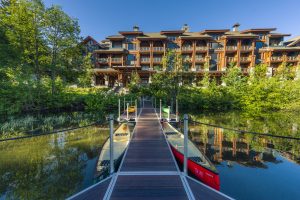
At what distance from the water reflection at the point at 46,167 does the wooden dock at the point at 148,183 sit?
8.14 ft

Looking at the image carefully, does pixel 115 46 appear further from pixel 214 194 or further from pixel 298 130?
pixel 214 194

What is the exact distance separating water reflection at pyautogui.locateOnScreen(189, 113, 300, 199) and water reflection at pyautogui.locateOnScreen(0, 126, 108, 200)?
6382 millimetres

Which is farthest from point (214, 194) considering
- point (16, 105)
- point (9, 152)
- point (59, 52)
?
point (59, 52)

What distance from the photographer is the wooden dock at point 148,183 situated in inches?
150

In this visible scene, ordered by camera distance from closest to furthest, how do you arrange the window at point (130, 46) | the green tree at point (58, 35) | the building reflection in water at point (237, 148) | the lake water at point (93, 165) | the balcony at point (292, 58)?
the lake water at point (93, 165)
the building reflection in water at point (237, 148)
the green tree at point (58, 35)
the balcony at point (292, 58)
the window at point (130, 46)

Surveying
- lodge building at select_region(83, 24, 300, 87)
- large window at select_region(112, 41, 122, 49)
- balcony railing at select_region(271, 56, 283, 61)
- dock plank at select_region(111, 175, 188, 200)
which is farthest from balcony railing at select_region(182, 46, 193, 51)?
dock plank at select_region(111, 175, 188, 200)

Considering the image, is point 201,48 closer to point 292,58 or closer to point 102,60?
point 292,58

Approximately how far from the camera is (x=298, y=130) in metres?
14.2

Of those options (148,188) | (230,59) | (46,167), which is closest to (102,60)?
(230,59)

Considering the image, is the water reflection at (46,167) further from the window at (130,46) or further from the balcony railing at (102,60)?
the window at (130,46)

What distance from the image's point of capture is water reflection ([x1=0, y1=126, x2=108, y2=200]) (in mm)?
5887

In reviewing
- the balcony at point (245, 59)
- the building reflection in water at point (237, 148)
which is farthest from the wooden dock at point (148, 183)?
the balcony at point (245, 59)

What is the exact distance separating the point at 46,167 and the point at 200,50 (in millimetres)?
40827

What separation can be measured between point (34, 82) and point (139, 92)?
15.9 meters
